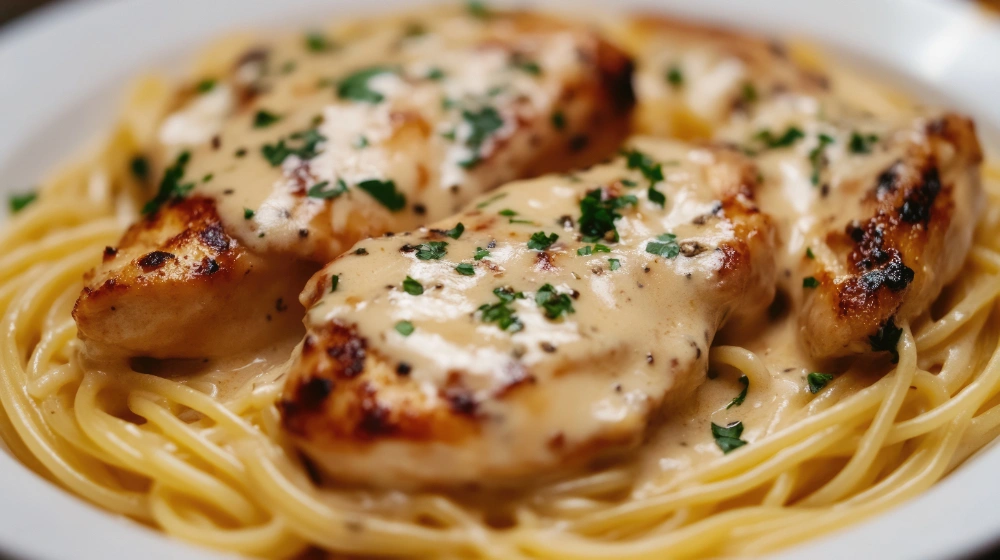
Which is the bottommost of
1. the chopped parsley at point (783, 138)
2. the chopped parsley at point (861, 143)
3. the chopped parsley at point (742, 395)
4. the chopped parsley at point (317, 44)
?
the chopped parsley at point (742, 395)

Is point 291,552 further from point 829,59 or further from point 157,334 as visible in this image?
point 829,59

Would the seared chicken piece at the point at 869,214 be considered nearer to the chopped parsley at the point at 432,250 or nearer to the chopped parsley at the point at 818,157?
the chopped parsley at the point at 818,157

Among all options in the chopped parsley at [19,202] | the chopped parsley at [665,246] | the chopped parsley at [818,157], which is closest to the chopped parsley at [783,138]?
the chopped parsley at [818,157]

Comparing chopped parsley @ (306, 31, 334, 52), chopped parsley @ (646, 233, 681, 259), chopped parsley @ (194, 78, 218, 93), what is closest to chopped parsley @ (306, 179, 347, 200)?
chopped parsley @ (646, 233, 681, 259)

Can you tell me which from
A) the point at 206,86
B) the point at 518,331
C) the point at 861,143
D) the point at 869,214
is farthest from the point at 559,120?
the point at 206,86

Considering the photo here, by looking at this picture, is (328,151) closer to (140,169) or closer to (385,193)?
(385,193)

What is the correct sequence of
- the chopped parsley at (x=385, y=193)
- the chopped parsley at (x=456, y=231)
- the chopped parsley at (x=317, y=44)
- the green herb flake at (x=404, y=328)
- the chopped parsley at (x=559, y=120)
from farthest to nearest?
the chopped parsley at (x=317, y=44), the chopped parsley at (x=559, y=120), the chopped parsley at (x=385, y=193), the chopped parsley at (x=456, y=231), the green herb flake at (x=404, y=328)

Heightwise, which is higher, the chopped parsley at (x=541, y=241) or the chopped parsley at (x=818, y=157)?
the chopped parsley at (x=541, y=241)
